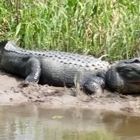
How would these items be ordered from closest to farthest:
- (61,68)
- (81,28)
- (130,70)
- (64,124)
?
(64,124) < (130,70) < (61,68) < (81,28)

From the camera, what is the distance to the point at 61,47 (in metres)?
8.38

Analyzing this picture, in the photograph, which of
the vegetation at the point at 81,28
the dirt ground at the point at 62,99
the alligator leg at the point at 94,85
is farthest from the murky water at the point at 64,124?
the vegetation at the point at 81,28

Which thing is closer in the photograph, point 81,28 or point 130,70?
point 130,70

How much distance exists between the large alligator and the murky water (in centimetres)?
100

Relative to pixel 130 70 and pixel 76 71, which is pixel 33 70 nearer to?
pixel 76 71

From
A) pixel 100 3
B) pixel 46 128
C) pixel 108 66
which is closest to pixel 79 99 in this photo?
pixel 108 66

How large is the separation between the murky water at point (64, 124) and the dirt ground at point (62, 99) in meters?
0.22

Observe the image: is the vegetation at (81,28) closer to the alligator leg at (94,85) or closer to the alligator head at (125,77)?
the alligator head at (125,77)

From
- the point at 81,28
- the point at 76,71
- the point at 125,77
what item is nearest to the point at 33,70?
the point at 76,71

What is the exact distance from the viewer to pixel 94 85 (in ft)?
23.6

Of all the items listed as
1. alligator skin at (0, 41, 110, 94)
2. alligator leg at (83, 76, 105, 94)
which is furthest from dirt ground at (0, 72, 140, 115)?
alligator skin at (0, 41, 110, 94)

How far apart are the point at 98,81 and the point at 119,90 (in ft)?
1.01

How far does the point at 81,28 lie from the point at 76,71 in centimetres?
103

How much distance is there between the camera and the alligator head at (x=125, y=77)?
716cm
